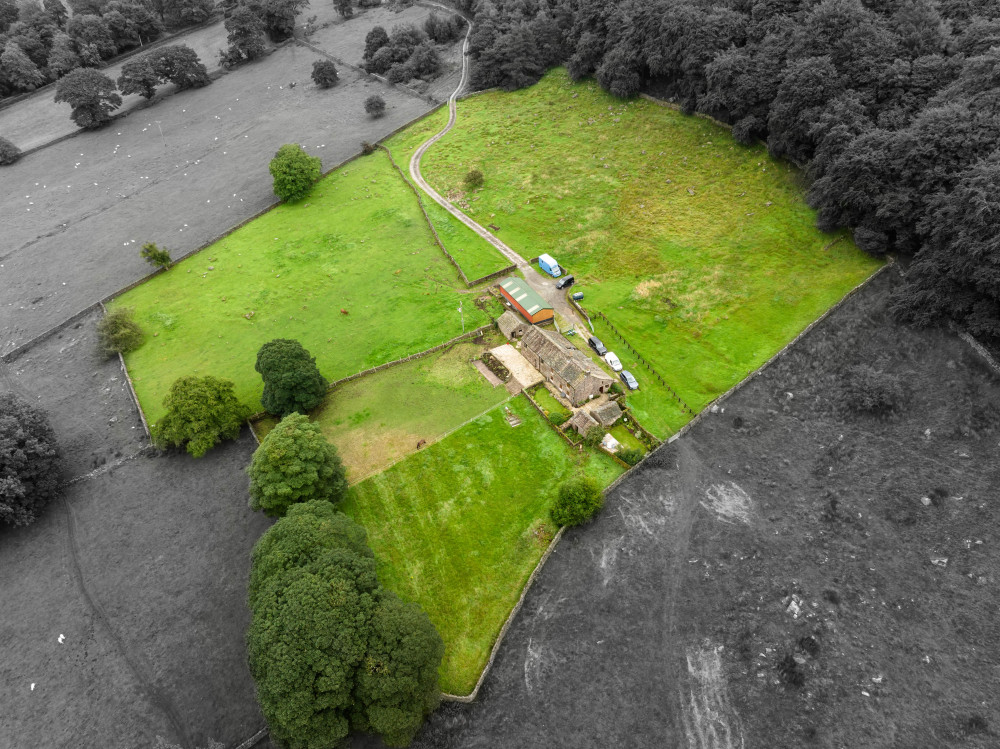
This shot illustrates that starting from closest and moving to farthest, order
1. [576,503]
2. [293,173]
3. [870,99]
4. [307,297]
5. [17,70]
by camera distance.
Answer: [576,503] < [870,99] < [307,297] < [293,173] < [17,70]

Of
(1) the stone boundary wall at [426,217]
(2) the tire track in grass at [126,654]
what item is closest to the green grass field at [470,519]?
(2) the tire track in grass at [126,654]

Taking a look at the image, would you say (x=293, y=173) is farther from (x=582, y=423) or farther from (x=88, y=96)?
(x=582, y=423)

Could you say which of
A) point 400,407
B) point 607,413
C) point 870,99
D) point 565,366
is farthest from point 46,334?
point 870,99

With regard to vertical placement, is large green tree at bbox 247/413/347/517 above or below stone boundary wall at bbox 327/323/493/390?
above

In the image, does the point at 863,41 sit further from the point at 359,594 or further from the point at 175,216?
the point at 175,216

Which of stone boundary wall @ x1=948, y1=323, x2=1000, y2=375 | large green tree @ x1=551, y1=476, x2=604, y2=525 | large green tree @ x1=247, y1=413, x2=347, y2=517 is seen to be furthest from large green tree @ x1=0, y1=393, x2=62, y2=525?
stone boundary wall @ x1=948, y1=323, x2=1000, y2=375

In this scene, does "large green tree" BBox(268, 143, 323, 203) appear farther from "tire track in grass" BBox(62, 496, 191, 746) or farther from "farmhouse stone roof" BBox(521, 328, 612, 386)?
"tire track in grass" BBox(62, 496, 191, 746)
